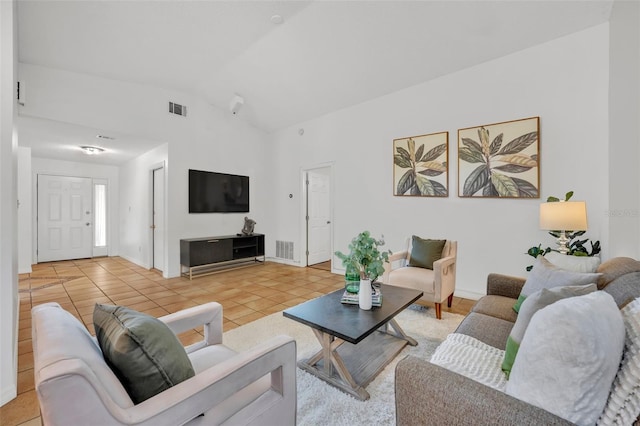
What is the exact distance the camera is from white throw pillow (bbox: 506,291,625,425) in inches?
30.9

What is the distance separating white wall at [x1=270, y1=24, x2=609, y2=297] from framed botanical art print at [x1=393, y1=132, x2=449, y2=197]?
0.29 ft

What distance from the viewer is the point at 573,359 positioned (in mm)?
797

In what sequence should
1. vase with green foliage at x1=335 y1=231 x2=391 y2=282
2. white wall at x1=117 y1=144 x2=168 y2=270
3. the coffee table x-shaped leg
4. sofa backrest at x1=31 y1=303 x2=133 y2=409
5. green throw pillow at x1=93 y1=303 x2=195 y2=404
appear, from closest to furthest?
sofa backrest at x1=31 y1=303 x2=133 y2=409
green throw pillow at x1=93 y1=303 x2=195 y2=404
the coffee table x-shaped leg
vase with green foliage at x1=335 y1=231 x2=391 y2=282
white wall at x1=117 y1=144 x2=168 y2=270

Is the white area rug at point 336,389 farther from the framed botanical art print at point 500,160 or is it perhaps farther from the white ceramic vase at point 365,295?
the framed botanical art print at point 500,160

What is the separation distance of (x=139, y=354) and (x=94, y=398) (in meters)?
0.19

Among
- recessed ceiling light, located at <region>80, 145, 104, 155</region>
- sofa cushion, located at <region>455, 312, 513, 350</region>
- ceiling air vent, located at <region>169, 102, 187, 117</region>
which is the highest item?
ceiling air vent, located at <region>169, 102, 187, 117</region>

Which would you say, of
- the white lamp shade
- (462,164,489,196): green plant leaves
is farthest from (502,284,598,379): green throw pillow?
(462,164,489,196): green plant leaves

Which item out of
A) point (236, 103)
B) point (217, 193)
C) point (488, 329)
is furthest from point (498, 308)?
point (217, 193)

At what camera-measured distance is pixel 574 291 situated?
4.17 feet

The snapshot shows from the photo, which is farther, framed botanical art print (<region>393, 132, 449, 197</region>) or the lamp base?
framed botanical art print (<region>393, 132, 449, 197</region>)

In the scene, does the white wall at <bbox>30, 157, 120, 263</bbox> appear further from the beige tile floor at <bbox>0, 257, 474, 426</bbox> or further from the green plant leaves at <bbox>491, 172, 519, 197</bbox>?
the green plant leaves at <bbox>491, 172, 519, 197</bbox>

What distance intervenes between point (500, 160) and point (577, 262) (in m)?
1.76

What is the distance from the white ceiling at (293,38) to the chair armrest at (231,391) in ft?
11.0

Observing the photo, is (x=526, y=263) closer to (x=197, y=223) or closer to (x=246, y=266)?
(x=246, y=266)
